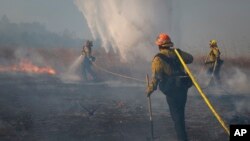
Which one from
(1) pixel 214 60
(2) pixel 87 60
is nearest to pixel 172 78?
(1) pixel 214 60

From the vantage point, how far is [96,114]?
406 inches

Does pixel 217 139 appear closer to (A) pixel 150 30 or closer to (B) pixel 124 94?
(B) pixel 124 94

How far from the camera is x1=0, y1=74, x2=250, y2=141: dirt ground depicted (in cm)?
824

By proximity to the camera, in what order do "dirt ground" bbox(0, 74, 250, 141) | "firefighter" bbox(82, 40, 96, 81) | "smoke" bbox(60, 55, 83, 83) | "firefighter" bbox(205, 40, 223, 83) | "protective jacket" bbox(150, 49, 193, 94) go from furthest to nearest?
"smoke" bbox(60, 55, 83, 83) < "firefighter" bbox(82, 40, 96, 81) < "firefighter" bbox(205, 40, 223, 83) < "dirt ground" bbox(0, 74, 250, 141) < "protective jacket" bbox(150, 49, 193, 94)

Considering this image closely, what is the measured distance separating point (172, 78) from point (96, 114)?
3.80 metres

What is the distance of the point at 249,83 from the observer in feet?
56.8

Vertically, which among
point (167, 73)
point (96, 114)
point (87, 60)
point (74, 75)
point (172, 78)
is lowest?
point (96, 114)

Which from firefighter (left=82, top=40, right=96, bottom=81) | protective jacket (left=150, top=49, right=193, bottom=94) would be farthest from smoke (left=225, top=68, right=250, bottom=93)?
protective jacket (left=150, top=49, right=193, bottom=94)

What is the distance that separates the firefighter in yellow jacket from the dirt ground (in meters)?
1.01

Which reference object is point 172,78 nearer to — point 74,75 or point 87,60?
point 87,60

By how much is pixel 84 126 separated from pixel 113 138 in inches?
47.8

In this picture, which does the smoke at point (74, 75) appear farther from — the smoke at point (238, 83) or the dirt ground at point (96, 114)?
the smoke at point (238, 83)

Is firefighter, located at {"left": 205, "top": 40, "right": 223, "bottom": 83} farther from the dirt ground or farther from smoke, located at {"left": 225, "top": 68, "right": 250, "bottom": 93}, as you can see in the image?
smoke, located at {"left": 225, "top": 68, "right": 250, "bottom": 93}

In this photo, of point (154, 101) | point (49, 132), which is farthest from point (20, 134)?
point (154, 101)
